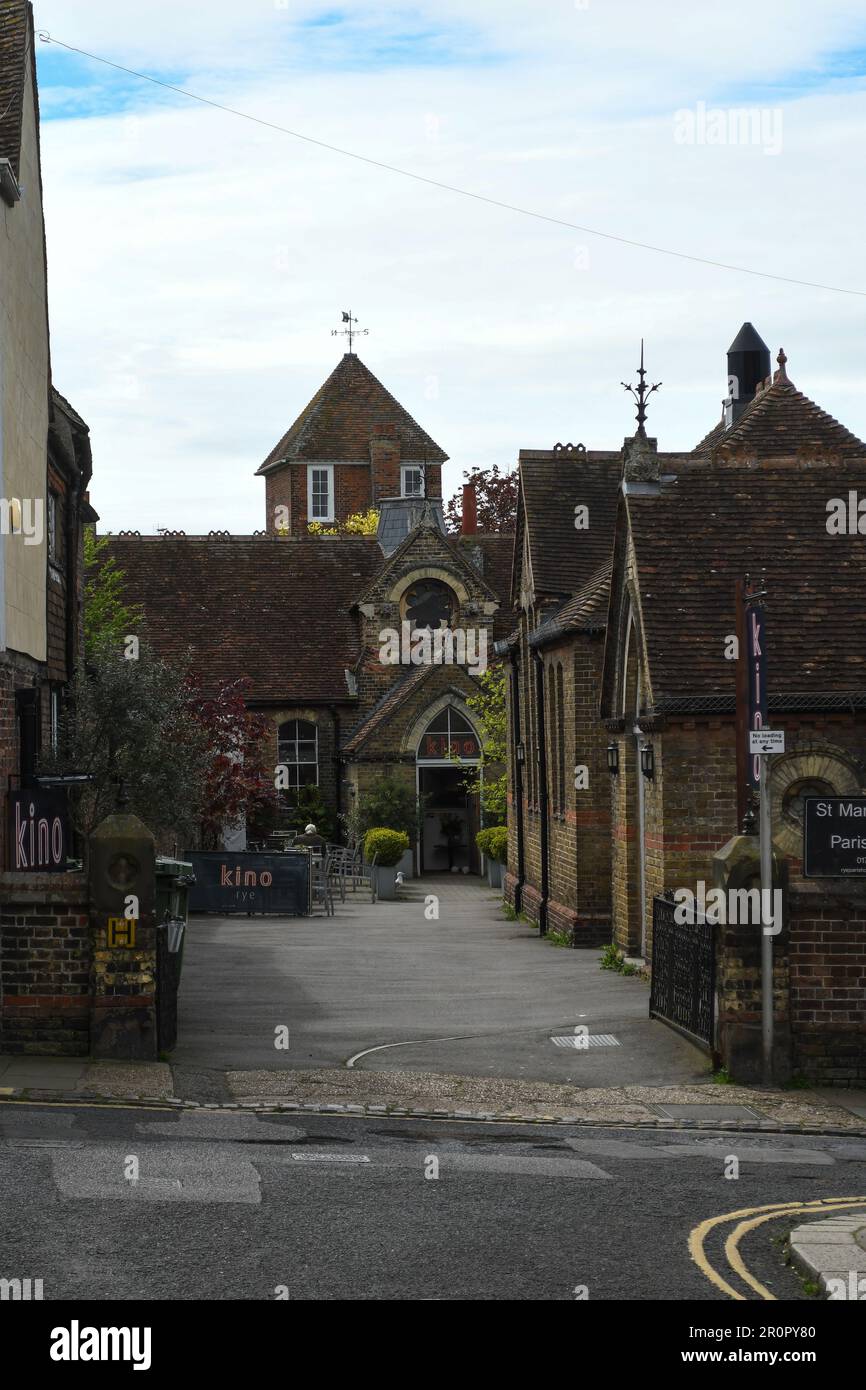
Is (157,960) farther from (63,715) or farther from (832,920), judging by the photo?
(63,715)

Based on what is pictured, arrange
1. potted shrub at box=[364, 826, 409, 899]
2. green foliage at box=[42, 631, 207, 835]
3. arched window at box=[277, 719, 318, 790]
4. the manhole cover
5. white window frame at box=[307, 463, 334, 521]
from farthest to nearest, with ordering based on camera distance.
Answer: white window frame at box=[307, 463, 334, 521] → arched window at box=[277, 719, 318, 790] → potted shrub at box=[364, 826, 409, 899] → green foliage at box=[42, 631, 207, 835] → the manhole cover

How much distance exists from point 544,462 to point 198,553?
21526 millimetres

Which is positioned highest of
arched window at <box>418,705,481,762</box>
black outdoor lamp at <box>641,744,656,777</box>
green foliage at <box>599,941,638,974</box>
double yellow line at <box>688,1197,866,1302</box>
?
arched window at <box>418,705,481,762</box>

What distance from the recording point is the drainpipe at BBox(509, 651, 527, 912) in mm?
32750

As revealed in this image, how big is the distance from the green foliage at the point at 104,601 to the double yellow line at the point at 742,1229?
918 inches

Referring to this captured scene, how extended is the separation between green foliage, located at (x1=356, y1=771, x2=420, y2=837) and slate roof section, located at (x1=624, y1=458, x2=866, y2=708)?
2183cm

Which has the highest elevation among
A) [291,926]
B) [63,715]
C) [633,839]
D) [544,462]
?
[544,462]

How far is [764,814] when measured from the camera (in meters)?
14.2

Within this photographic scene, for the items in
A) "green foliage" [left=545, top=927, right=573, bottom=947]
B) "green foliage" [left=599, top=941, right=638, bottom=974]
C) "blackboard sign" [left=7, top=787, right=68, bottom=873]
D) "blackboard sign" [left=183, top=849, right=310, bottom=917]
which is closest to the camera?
→ "blackboard sign" [left=7, top=787, right=68, bottom=873]

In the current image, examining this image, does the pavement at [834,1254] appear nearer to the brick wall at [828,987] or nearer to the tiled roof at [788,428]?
the brick wall at [828,987]

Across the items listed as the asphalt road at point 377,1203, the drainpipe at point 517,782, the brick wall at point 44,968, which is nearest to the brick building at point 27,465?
the brick wall at point 44,968

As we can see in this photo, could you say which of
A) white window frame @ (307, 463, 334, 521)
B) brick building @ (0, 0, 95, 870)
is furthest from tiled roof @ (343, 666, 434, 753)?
white window frame @ (307, 463, 334, 521)

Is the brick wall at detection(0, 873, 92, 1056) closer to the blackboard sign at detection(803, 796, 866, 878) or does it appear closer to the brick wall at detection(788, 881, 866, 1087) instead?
the brick wall at detection(788, 881, 866, 1087)

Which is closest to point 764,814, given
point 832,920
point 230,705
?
point 832,920
